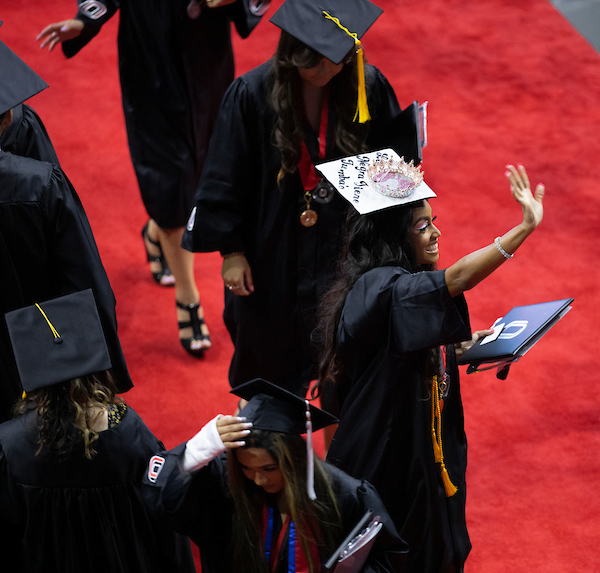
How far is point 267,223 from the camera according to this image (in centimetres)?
310

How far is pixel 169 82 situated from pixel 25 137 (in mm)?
1051

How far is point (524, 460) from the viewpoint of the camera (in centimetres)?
353

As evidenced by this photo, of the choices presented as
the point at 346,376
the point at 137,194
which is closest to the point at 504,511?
the point at 346,376

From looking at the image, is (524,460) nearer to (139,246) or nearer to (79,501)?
(79,501)

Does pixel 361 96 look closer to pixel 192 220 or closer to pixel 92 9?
pixel 192 220

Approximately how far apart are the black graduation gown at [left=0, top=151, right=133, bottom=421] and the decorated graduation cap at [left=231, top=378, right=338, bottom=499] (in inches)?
35.4

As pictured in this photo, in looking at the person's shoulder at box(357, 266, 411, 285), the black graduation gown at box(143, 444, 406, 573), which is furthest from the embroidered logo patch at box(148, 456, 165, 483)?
the person's shoulder at box(357, 266, 411, 285)

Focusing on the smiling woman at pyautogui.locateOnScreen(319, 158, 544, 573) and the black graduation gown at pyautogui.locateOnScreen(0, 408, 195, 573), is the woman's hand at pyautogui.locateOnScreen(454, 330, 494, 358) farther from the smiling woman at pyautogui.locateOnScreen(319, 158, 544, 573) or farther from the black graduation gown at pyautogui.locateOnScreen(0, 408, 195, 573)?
the black graduation gown at pyautogui.locateOnScreen(0, 408, 195, 573)

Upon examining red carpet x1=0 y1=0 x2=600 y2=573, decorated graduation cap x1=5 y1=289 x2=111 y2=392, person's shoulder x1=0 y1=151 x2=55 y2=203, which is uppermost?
person's shoulder x1=0 y1=151 x2=55 y2=203

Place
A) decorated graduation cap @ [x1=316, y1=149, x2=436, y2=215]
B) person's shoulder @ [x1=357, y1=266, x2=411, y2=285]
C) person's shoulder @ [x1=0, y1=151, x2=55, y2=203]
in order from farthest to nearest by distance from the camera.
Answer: person's shoulder @ [x1=0, y1=151, x2=55, y2=203] < decorated graduation cap @ [x1=316, y1=149, x2=436, y2=215] < person's shoulder @ [x1=357, y1=266, x2=411, y2=285]

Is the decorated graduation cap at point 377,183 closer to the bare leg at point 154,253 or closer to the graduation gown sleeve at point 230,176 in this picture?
the graduation gown sleeve at point 230,176

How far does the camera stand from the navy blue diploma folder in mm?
2389

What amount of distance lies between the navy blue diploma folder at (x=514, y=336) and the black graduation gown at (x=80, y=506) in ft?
3.32

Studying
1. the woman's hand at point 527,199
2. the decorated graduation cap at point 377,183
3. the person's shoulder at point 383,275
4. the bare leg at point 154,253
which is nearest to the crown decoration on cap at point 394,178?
the decorated graduation cap at point 377,183
